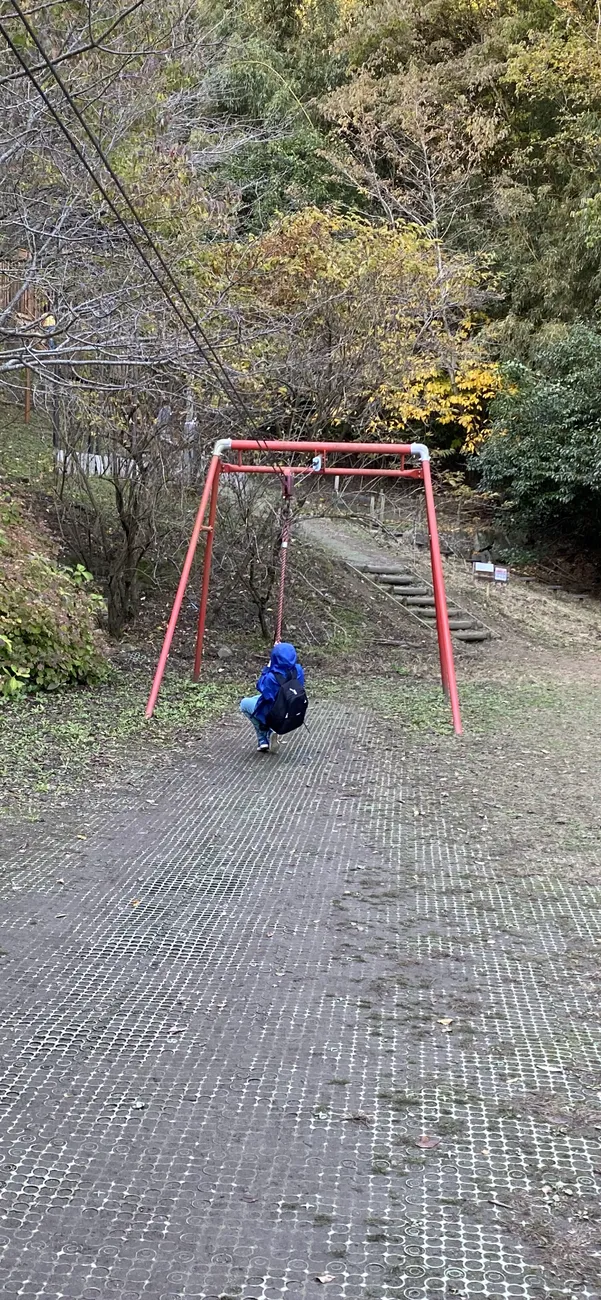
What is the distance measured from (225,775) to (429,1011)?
2.81 metres

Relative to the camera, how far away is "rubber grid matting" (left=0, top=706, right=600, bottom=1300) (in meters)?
1.88

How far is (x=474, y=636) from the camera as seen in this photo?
10.9 metres

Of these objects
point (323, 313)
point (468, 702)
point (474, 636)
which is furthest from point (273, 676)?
point (474, 636)

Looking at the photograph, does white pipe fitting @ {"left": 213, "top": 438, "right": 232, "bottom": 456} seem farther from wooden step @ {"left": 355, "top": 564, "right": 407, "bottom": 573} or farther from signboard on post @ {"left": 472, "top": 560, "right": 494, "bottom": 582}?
signboard on post @ {"left": 472, "top": 560, "right": 494, "bottom": 582}

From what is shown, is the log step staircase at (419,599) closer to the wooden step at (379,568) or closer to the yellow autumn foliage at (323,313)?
the wooden step at (379,568)

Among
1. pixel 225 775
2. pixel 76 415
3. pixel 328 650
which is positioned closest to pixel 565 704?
pixel 328 650

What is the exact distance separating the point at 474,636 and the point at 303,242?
14.4ft

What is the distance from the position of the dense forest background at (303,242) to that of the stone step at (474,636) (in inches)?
94.5

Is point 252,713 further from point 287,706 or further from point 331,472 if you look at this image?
point 331,472

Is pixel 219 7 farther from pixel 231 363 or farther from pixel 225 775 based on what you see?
pixel 225 775

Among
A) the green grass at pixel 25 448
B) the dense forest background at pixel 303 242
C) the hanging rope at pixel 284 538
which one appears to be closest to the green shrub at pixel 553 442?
the dense forest background at pixel 303 242

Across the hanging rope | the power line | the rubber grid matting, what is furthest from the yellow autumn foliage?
the rubber grid matting

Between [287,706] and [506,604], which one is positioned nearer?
[287,706]

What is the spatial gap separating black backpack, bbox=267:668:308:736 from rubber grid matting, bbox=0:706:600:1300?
1372mm
